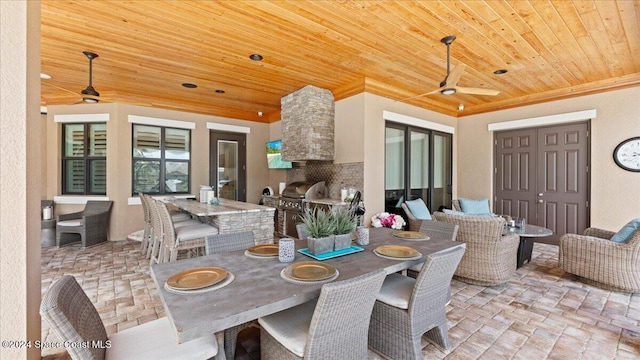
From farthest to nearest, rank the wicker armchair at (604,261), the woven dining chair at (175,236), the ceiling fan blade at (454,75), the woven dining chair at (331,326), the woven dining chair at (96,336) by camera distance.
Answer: the woven dining chair at (175,236), the ceiling fan blade at (454,75), the wicker armchair at (604,261), the woven dining chair at (331,326), the woven dining chair at (96,336)

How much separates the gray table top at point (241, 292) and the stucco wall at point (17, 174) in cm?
60

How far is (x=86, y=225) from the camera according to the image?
4.77 m

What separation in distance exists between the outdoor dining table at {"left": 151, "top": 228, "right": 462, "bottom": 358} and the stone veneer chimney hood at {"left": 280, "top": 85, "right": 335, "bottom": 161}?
2876 millimetres

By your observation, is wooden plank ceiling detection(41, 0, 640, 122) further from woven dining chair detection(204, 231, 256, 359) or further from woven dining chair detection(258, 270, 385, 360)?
woven dining chair detection(258, 270, 385, 360)

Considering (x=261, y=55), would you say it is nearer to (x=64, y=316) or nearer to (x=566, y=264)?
(x=64, y=316)

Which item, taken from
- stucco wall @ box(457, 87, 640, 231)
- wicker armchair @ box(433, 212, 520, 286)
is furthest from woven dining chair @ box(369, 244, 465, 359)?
stucco wall @ box(457, 87, 640, 231)

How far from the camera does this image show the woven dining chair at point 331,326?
129 centimetres

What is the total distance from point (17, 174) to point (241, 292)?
1297 mm

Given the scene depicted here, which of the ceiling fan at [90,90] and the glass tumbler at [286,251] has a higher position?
the ceiling fan at [90,90]

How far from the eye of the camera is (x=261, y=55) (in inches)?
141

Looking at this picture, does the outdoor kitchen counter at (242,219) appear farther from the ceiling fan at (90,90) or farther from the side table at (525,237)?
the side table at (525,237)

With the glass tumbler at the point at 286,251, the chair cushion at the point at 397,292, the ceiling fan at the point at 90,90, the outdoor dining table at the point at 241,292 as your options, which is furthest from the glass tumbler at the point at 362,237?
the ceiling fan at the point at 90,90

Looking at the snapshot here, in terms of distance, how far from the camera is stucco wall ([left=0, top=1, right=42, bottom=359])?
4.45ft

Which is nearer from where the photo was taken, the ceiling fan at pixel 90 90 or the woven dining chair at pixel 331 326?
the woven dining chair at pixel 331 326
